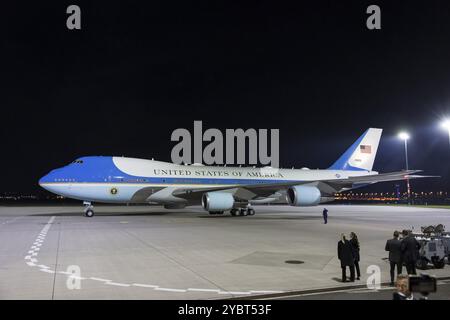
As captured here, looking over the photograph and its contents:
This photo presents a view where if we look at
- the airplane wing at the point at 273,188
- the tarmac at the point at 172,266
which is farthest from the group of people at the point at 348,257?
the airplane wing at the point at 273,188

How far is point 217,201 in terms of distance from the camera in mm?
31453

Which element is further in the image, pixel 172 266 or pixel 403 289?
pixel 172 266

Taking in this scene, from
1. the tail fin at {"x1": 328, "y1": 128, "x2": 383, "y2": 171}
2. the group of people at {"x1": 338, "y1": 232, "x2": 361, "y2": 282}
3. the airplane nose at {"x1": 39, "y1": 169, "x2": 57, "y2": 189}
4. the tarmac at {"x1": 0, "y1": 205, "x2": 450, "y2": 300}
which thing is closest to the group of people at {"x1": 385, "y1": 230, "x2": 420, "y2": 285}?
the tarmac at {"x1": 0, "y1": 205, "x2": 450, "y2": 300}

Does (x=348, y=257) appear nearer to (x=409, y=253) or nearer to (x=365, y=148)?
(x=409, y=253)

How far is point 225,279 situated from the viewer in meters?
9.44

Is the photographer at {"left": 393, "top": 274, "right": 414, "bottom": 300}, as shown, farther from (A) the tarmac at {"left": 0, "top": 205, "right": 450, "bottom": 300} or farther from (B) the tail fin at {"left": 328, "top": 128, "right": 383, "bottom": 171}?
(B) the tail fin at {"left": 328, "top": 128, "right": 383, "bottom": 171}

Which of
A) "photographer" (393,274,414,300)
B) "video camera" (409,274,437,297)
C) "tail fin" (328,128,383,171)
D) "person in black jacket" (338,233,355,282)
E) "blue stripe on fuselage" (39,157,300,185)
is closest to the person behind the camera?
"video camera" (409,274,437,297)

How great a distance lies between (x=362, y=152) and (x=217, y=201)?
71.3 ft

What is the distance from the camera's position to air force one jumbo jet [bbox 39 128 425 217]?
104 feet

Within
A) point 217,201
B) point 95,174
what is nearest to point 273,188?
point 217,201

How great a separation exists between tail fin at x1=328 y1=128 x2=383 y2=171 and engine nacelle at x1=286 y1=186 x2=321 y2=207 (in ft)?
51.0

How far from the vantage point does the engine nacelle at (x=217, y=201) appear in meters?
31.4

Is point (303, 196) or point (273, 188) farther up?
point (273, 188)
